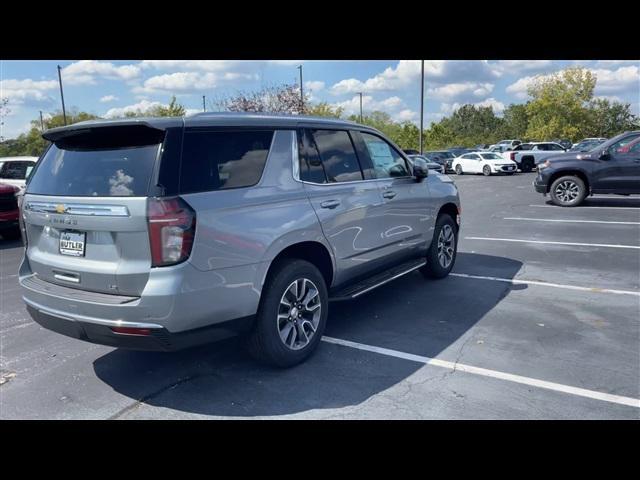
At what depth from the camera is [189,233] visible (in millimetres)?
3047

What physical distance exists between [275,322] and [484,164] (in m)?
28.1

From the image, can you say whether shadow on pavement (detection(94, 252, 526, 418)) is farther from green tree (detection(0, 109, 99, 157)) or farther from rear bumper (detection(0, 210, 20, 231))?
green tree (detection(0, 109, 99, 157))

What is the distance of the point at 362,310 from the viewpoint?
5195 millimetres

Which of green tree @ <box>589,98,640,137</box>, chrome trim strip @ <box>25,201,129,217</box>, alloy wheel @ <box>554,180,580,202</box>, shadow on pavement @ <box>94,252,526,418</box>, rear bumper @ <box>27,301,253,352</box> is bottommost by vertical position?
shadow on pavement @ <box>94,252,526,418</box>

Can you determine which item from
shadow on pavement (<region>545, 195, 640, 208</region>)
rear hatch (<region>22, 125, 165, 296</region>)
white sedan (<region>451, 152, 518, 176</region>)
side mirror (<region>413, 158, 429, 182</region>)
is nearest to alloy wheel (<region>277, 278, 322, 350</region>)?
rear hatch (<region>22, 125, 165, 296</region>)

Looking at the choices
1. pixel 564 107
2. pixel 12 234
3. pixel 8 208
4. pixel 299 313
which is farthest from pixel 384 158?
pixel 564 107

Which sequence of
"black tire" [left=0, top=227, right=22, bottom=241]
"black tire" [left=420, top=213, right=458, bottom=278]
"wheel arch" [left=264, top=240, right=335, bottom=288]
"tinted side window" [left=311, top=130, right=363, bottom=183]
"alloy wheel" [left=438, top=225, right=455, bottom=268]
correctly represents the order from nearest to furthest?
"wheel arch" [left=264, top=240, right=335, bottom=288] < "tinted side window" [left=311, top=130, right=363, bottom=183] < "black tire" [left=420, top=213, right=458, bottom=278] < "alloy wheel" [left=438, top=225, right=455, bottom=268] < "black tire" [left=0, top=227, right=22, bottom=241]

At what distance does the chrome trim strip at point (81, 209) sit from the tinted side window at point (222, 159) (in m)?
0.42

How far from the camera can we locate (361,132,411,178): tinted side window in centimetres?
509

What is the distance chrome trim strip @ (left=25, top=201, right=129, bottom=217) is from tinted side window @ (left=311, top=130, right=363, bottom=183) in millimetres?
1851

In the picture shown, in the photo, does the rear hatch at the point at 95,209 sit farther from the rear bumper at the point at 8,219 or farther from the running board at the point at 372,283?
the rear bumper at the point at 8,219
